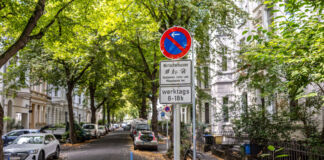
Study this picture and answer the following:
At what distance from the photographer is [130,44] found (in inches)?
896

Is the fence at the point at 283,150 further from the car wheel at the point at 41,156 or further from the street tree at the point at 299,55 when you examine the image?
the car wheel at the point at 41,156

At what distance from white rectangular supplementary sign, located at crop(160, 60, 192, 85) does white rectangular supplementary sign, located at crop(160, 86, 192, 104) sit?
9 centimetres

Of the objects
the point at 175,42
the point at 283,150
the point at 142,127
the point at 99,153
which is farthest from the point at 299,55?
the point at 142,127

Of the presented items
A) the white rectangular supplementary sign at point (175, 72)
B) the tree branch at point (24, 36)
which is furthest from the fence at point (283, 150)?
the tree branch at point (24, 36)

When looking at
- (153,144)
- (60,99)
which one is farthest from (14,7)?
(60,99)

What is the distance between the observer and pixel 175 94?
480 cm

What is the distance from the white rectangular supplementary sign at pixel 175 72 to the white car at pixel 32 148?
10.7 meters

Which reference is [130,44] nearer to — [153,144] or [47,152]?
[153,144]

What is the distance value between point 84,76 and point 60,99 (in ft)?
70.9

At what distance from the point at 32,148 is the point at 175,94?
11.2 meters

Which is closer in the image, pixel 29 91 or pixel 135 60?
pixel 135 60

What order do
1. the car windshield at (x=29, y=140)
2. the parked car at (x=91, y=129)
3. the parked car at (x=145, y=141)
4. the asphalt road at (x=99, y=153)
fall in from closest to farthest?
the car windshield at (x=29, y=140)
the asphalt road at (x=99, y=153)
the parked car at (x=145, y=141)
the parked car at (x=91, y=129)

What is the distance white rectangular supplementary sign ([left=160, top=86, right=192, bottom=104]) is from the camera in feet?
15.6

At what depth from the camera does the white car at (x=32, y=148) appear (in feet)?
43.1
